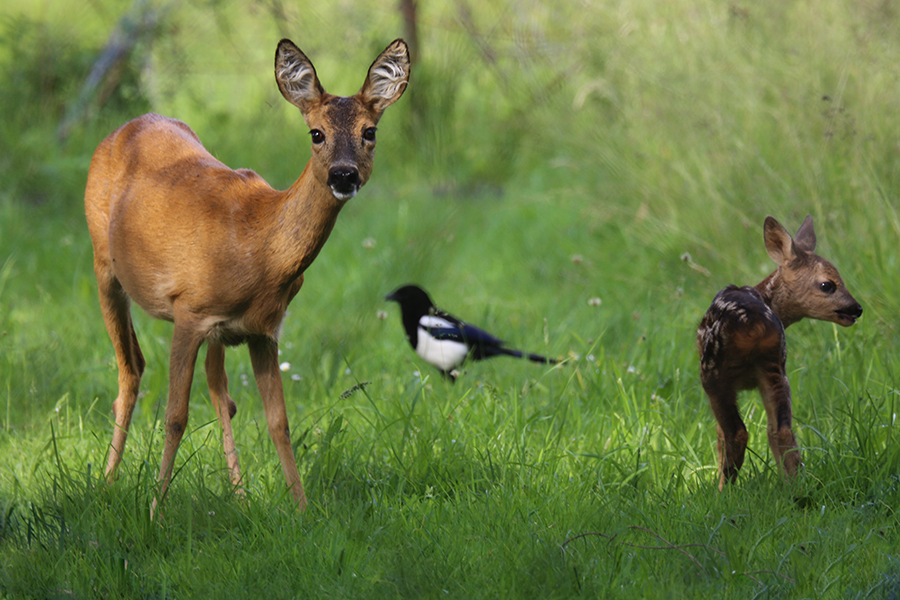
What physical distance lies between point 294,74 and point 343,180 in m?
0.42

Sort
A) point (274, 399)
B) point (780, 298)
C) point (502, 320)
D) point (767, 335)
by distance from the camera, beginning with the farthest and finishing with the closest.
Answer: point (502, 320)
point (274, 399)
point (780, 298)
point (767, 335)

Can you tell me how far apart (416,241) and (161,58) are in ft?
13.2

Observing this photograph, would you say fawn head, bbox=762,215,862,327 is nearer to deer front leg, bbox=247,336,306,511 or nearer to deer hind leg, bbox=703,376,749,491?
deer hind leg, bbox=703,376,749,491

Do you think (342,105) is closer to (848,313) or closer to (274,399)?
(274,399)

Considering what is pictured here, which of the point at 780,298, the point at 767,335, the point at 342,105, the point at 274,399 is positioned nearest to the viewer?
the point at 767,335

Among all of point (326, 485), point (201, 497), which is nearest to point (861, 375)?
point (326, 485)

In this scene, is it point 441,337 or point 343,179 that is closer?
point 343,179

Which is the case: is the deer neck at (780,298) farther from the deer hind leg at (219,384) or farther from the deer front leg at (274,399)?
the deer hind leg at (219,384)

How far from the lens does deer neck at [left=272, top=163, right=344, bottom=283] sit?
9.28 ft

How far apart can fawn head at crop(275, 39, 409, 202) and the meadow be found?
0.91 m

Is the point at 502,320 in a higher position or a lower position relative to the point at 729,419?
higher

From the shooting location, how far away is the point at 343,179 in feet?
8.65

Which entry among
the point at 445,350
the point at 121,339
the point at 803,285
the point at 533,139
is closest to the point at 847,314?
the point at 803,285

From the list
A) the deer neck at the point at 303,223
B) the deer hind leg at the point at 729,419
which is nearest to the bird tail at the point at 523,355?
the deer hind leg at the point at 729,419
